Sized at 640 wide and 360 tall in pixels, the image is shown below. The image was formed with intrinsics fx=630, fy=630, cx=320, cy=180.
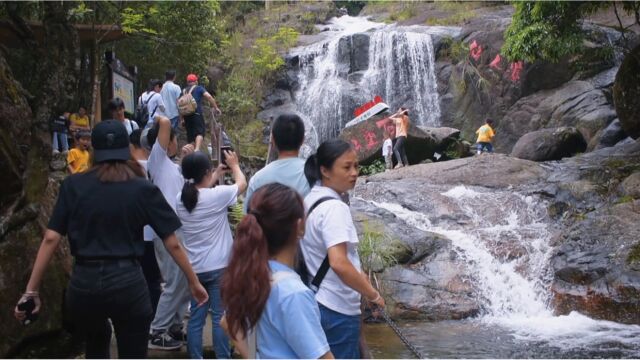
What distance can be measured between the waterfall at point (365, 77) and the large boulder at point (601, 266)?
39.0 ft

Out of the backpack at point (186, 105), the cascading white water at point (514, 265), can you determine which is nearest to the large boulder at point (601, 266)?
the cascading white water at point (514, 265)

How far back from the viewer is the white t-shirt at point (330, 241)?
278 cm

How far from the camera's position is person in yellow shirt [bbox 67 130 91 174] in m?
6.84

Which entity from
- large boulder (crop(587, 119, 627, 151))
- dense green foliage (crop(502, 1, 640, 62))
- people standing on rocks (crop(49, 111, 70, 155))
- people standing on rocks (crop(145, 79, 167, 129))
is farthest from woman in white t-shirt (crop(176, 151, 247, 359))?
large boulder (crop(587, 119, 627, 151))

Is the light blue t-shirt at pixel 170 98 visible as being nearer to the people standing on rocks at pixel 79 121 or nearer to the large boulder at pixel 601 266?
the people standing on rocks at pixel 79 121

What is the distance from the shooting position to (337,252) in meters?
2.76

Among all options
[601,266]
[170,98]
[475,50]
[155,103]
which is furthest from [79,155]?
[475,50]

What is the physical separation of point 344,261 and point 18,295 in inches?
110

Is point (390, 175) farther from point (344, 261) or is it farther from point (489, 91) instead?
point (344, 261)

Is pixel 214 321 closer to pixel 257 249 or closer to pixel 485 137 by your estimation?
pixel 257 249

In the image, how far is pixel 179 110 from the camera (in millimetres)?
7473

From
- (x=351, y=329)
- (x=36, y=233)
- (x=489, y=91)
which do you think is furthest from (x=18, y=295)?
(x=489, y=91)

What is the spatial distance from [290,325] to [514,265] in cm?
836

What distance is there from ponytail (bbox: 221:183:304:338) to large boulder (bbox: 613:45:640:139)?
1258 centimetres
